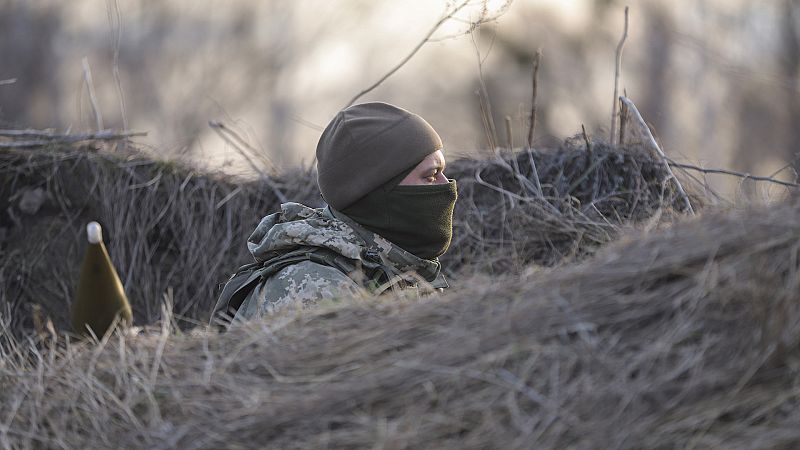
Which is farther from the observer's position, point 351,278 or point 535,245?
point 535,245

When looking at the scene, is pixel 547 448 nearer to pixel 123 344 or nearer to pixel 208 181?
pixel 123 344

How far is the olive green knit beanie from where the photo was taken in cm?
430

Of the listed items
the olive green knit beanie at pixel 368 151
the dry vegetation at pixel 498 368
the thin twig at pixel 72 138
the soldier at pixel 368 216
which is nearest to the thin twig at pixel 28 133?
the thin twig at pixel 72 138

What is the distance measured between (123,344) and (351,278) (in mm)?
936

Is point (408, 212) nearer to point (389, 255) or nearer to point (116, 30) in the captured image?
point (389, 255)

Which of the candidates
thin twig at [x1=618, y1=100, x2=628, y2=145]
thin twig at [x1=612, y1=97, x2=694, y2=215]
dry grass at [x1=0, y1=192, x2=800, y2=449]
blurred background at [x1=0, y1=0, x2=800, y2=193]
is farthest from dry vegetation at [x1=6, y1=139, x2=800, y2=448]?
blurred background at [x1=0, y1=0, x2=800, y2=193]

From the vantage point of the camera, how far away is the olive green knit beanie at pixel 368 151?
169 inches

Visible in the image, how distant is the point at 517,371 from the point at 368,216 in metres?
1.81

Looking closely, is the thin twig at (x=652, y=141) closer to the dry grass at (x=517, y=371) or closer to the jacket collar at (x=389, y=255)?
the jacket collar at (x=389, y=255)

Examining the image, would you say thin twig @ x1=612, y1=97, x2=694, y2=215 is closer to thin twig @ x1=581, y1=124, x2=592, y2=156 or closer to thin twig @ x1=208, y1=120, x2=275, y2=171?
thin twig @ x1=581, y1=124, x2=592, y2=156

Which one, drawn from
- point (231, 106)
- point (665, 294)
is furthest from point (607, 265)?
point (231, 106)

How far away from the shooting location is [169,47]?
92.0 feet

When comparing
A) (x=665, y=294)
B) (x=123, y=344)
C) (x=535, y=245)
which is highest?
(x=665, y=294)

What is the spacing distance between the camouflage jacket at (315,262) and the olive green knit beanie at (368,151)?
131 millimetres
